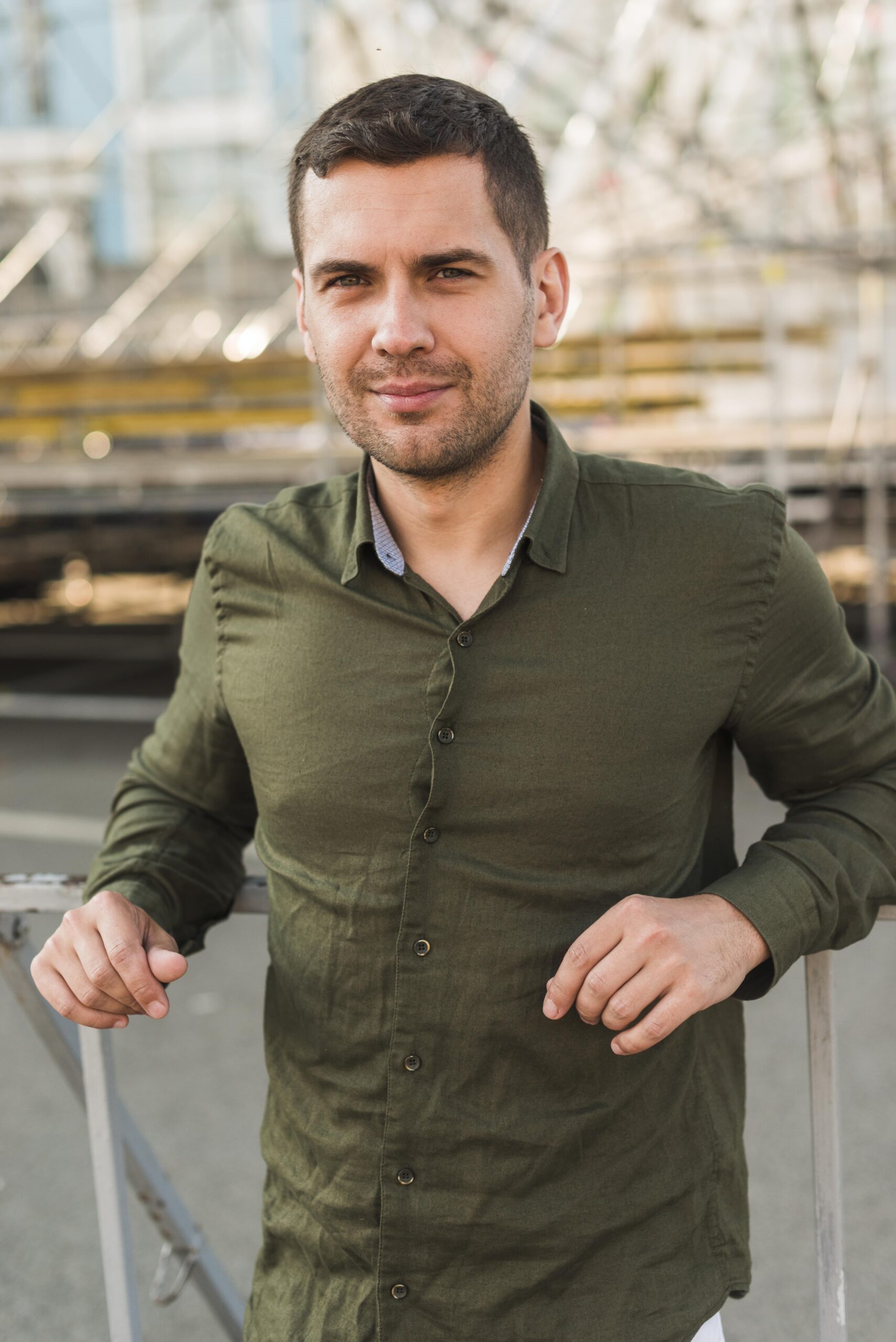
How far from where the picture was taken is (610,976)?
1.10 metres

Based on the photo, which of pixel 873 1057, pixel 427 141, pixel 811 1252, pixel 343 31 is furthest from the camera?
pixel 343 31

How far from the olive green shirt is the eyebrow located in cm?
21

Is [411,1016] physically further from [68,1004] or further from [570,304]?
[570,304]

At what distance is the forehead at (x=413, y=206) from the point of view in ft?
3.89

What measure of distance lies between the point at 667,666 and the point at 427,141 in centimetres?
51

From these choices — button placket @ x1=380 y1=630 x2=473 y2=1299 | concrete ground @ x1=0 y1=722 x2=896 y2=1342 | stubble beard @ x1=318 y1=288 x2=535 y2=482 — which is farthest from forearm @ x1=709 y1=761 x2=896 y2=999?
concrete ground @ x1=0 y1=722 x2=896 y2=1342

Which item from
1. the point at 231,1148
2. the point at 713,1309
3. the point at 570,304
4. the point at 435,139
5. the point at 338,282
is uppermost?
the point at 435,139

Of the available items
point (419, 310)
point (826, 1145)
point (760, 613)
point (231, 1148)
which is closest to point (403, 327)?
point (419, 310)

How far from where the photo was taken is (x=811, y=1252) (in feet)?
8.59

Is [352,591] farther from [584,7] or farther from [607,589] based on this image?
[584,7]

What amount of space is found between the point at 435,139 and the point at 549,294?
8.2 inches

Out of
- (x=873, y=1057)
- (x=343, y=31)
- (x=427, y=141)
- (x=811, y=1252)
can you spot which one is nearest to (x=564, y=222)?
(x=343, y=31)

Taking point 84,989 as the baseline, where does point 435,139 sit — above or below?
above

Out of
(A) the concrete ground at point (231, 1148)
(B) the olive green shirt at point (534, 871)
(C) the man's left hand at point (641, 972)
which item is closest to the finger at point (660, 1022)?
(C) the man's left hand at point (641, 972)
